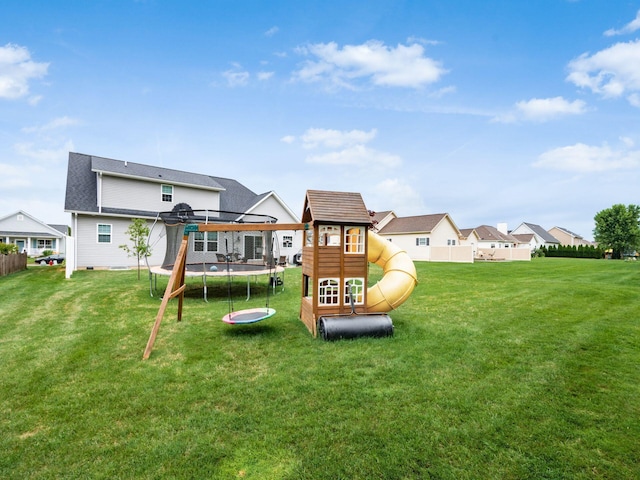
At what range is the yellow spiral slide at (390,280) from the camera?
771 centimetres

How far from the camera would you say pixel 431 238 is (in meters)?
31.2

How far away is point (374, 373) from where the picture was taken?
495 cm

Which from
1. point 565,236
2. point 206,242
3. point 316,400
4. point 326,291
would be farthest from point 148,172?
point 565,236

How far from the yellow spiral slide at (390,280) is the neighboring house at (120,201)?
10.5 meters

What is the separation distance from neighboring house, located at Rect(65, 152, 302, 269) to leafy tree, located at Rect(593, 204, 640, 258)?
2071 inches

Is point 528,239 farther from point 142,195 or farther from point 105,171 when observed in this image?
point 105,171

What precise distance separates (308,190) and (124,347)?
4.90m

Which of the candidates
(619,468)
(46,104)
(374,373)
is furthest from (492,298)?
(46,104)

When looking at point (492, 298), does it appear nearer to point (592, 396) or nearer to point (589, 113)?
point (592, 396)

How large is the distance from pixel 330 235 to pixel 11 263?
20.1 meters

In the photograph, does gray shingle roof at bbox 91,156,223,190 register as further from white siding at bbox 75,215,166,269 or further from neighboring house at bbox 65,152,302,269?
white siding at bbox 75,215,166,269

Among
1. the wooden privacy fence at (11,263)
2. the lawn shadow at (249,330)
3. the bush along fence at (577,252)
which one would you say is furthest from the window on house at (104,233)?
the bush along fence at (577,252)

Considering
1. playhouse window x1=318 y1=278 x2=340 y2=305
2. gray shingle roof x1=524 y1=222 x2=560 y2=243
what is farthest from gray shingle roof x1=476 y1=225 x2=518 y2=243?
playhouse window x1=318 y1=278 x2=340 y2=305

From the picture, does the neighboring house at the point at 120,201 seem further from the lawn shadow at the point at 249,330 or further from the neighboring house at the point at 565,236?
the neighboring house at the point at 565,236
